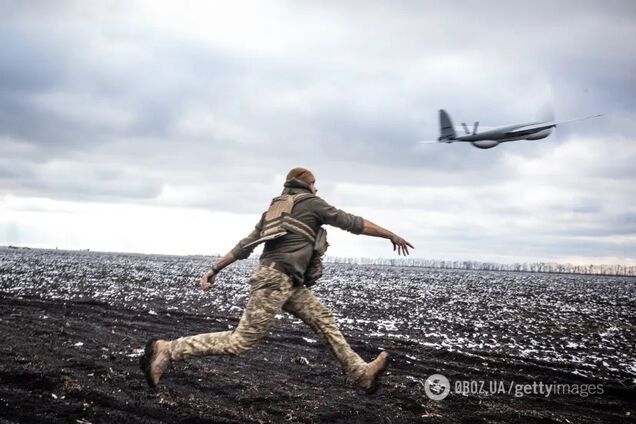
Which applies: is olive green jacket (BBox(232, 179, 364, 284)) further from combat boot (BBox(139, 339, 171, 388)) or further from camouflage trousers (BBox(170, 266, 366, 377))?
combat boot (BBox(139, 339, 171, 388))

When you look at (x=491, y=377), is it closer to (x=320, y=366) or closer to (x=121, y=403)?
(x=320, y=366)

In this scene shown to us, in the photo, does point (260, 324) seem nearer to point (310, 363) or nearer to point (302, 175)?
point (302, 175)

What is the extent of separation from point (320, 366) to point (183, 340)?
3.41m

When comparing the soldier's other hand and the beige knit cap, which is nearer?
the beige knit cap

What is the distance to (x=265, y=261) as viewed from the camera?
541 cm

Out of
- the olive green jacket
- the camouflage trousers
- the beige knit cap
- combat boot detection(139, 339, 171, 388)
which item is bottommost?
combat boot detection(139, 339, 171, 388)

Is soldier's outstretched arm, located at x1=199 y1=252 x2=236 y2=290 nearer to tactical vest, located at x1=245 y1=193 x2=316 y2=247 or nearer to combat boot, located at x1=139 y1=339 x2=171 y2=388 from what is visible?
tactical vest, located at x1=245 y1=193 x2=316 y2=247

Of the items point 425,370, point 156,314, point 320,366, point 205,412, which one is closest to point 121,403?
point 205,412

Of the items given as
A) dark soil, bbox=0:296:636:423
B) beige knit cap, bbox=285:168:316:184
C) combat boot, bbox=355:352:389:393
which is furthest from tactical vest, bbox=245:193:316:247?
dark soil, bbox=0:296:636:423

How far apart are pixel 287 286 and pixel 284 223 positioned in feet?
2.14

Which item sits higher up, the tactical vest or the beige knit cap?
the beige knit cap

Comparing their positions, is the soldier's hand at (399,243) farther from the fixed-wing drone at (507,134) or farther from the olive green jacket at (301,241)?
the fixed-wing drone at (507,134)

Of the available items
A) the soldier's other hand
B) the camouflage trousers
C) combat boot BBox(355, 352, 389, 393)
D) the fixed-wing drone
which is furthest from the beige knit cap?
the fixed-wing drone

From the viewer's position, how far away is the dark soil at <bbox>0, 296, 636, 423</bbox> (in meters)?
5.56
